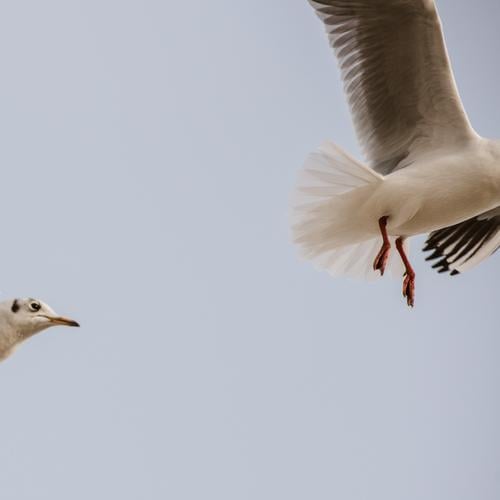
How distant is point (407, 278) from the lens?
7.66m

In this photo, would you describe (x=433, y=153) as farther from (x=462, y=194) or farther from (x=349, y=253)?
(x=349, y=253)

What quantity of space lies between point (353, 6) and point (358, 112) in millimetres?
582

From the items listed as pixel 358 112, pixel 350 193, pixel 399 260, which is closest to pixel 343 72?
pixel 358 112

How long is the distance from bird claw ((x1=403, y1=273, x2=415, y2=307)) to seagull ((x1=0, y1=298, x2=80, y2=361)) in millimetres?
1883

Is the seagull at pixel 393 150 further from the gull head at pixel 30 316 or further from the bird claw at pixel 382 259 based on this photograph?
the gull head at pixel 30 316

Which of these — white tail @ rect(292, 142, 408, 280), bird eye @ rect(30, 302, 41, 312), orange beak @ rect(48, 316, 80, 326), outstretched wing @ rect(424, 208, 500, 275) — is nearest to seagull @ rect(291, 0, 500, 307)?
white tail @ rect(292, 142, 408, 280)

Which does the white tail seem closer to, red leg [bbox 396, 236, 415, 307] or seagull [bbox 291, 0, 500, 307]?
seagull [bbox 291, 0, 500, 307]

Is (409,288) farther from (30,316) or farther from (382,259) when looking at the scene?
(30,316)

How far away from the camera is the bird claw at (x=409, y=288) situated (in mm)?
7482

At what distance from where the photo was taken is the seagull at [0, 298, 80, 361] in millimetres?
6281

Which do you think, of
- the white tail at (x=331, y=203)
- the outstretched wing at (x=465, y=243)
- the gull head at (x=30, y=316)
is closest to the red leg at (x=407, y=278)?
the white tail at (x=331, y=203)

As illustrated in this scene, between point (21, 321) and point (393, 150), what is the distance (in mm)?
2307

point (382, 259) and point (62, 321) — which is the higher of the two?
point (382, 259)

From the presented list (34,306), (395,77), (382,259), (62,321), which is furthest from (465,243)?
(34,306)
